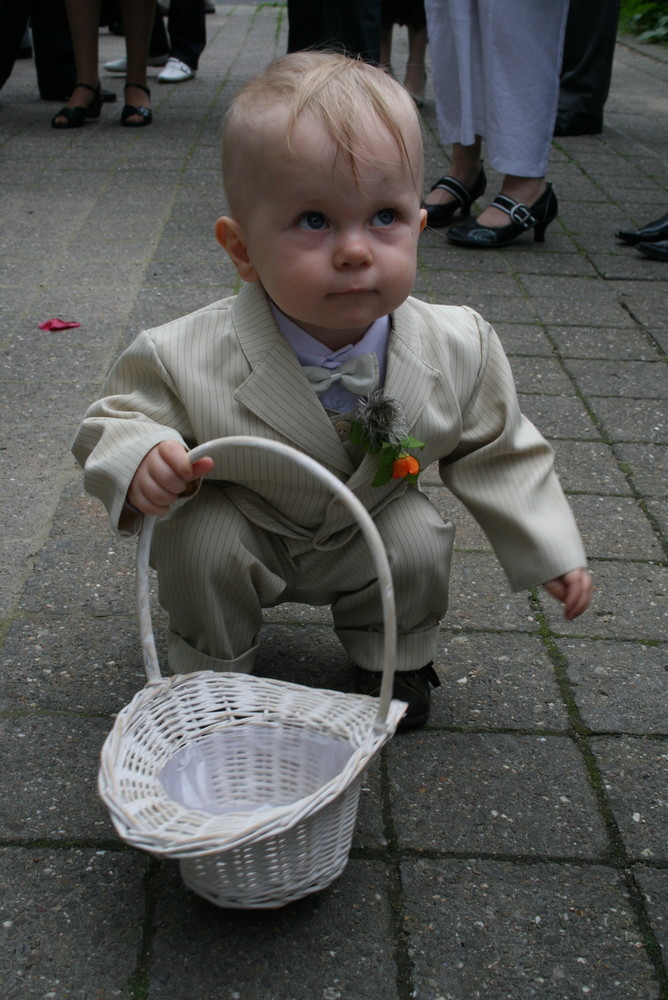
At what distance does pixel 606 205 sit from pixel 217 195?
6.05ft

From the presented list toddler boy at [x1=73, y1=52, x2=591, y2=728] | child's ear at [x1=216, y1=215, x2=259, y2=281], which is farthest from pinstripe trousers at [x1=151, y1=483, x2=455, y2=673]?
child's ear at [x1=216, y1=215, x2=259, y2=281]

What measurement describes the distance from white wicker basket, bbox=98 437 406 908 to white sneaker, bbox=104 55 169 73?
710cm

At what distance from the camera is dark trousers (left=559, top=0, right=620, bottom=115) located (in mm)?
6582

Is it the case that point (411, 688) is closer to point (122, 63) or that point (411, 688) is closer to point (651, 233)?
point (651, 233)

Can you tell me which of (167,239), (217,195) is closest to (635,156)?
(217,195)

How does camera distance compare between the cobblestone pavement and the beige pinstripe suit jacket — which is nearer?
the cobblestone pavement

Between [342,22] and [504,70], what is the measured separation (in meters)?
1.19

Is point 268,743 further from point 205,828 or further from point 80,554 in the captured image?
point 80,554

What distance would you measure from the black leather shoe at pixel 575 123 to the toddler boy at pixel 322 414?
16.9 ft

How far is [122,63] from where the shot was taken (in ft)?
26.7

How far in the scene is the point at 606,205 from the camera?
17.3ft

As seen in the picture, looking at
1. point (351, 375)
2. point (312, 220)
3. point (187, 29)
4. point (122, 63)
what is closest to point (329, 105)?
point (312, 220)

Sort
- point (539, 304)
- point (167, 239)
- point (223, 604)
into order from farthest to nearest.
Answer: point (167, 239) < point (539, 304) < point (223, 604)

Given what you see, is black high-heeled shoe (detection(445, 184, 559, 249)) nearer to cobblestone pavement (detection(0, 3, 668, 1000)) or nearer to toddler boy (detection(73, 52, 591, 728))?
cobblestone pavement (detection(0, 3, 668, 1000))
